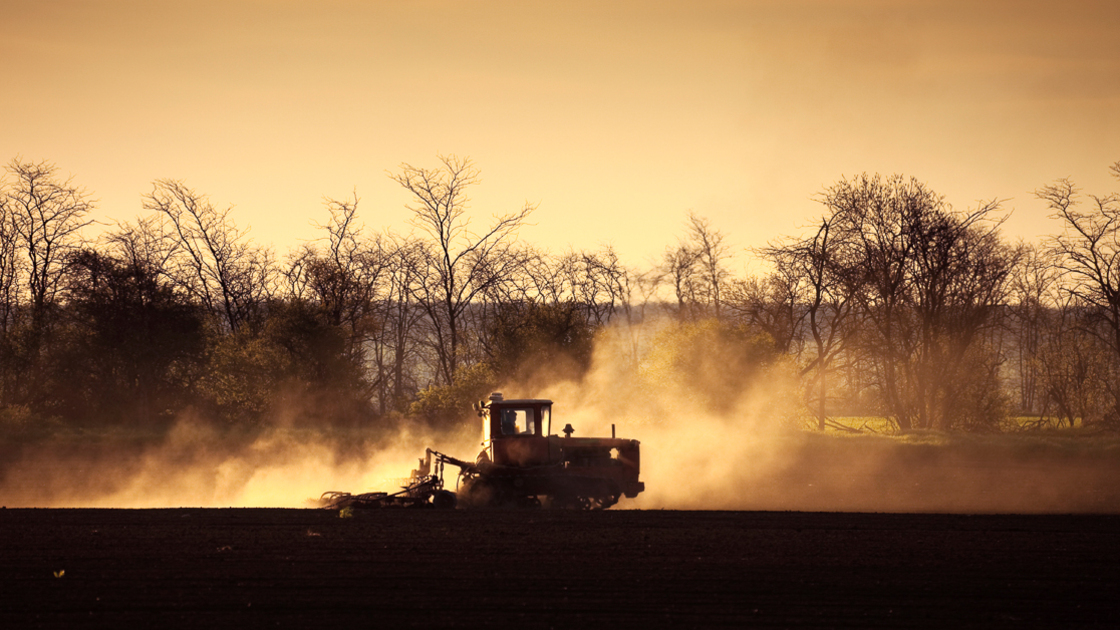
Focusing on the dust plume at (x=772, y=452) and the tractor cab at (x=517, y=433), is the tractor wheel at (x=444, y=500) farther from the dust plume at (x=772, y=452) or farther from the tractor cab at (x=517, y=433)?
the dust plume at (x=772, y=452)

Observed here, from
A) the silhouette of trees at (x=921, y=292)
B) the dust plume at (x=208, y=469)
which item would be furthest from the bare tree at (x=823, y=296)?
the dust plume at (x=208, y=469)

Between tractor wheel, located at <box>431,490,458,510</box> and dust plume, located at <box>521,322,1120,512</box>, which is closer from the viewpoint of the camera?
tractor wheel, located at <box>431,490,458,510</box>

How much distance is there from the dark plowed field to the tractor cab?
209cm

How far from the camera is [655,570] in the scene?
559 inches

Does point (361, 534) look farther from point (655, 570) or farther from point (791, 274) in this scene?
point (791, 274)

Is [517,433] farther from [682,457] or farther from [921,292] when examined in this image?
[921,292]

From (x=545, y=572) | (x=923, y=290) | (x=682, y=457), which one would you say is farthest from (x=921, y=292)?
(x=545, y=572)

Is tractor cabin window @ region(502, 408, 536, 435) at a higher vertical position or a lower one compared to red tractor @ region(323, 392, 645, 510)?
higher

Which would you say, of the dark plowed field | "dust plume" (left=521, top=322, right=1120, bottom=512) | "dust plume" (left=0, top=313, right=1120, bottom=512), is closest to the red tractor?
the dark plowed field

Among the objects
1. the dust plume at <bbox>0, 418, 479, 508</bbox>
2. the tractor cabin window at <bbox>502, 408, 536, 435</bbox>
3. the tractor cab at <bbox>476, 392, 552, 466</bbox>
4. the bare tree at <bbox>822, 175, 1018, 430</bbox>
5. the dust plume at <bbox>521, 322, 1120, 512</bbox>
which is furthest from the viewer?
the bare tree at <bbox>822, 175, 1018, 430</bbox>

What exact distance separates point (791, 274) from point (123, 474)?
111ft

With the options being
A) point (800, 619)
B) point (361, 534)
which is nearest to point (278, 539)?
point (361, 534)

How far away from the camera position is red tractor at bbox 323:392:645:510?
21703mm

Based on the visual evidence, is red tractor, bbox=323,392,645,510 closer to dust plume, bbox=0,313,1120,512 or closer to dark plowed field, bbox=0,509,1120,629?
dark plowed field, bbox=0,509,1120,629
